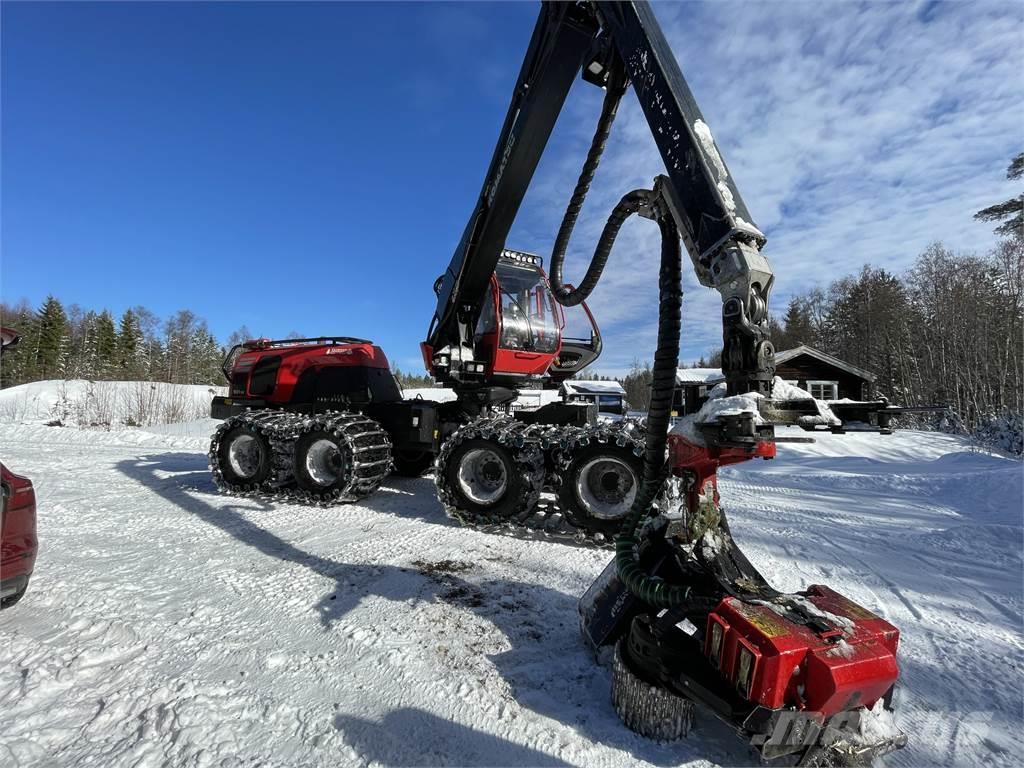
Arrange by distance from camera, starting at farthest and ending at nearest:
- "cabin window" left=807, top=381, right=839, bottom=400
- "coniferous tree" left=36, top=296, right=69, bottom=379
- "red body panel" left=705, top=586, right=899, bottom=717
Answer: "coniferous tree" left=36, top=296, right=69, bottom=379 → "cabin window" left=807, top=381, right=839, bottom=400 → "red body panel" left=705, top=586, right=899, bottom=717

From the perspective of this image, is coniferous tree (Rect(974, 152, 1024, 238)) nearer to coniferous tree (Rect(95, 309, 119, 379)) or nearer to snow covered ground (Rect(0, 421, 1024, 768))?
snow covered ground (Rect(0, 421, 1024, 768))

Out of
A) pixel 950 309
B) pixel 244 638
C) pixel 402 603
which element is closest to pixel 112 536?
pixel 244 638

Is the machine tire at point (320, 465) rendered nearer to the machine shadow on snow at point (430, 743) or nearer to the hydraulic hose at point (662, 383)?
the machine shadow on snow at point (430, 743)

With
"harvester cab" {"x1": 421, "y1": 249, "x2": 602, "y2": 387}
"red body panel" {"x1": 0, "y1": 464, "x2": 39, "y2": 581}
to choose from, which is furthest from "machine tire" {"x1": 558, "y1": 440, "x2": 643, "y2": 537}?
"red body panel" {"x1": 0, "y1": 464, "x2": 39, "y2": 581}

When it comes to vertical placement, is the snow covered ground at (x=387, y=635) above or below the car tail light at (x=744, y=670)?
below

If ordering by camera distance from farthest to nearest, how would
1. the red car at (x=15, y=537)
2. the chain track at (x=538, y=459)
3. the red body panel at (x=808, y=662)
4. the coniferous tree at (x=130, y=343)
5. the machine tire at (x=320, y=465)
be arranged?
the coniferous tree at (x=130, y=343)
the machine tire at (x=320, y=465)
the chain track at (x=538, y=459)
the red car at (x=15, y=537)
the red body panel at (x=808, y=662)

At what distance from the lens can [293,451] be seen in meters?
6.70

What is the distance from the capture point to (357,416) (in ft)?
21.1

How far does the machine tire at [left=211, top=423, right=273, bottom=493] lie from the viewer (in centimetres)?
682

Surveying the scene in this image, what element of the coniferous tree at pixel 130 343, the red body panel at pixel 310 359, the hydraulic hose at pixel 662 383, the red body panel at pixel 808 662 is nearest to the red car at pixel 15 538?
the hydraulic hose at pixel 662 383

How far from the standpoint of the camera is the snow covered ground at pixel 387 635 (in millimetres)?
2074

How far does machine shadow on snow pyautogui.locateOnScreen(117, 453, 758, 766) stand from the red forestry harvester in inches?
5.9

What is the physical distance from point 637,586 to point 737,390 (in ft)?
3.36

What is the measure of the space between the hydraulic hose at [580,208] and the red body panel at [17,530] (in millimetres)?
3765
